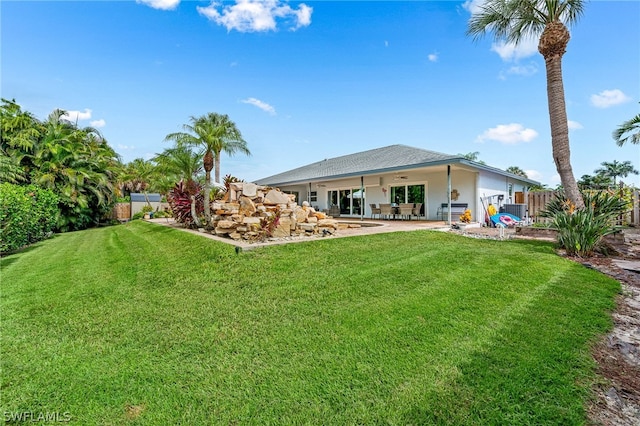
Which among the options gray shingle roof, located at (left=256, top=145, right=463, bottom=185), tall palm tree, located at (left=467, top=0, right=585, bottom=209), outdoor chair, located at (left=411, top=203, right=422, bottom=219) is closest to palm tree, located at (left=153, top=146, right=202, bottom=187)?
gray shingle roof, located at (left=256, top=145, right=463, bottom=185)

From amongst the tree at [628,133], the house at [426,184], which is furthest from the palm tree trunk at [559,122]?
the house at [426,184]

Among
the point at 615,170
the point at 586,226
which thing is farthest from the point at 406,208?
the point at 615,170

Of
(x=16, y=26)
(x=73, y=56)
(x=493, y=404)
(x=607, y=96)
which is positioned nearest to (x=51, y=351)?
(x=493, y=404)

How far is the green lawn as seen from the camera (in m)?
2.15

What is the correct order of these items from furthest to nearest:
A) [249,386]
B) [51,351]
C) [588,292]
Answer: [588,292], [51,351], [249,386]

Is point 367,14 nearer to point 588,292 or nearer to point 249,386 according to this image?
point 588,292

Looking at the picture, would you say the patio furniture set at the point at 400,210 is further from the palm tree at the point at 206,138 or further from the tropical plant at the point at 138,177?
the tropical plant at the point at 138,177

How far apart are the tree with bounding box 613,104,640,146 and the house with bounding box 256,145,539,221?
4.25 meters

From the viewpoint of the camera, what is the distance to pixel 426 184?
15.9m

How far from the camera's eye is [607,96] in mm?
16328

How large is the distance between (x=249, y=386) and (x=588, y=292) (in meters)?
5.26

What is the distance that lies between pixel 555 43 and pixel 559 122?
2424 mm

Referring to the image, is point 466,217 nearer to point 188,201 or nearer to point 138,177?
point 188,201

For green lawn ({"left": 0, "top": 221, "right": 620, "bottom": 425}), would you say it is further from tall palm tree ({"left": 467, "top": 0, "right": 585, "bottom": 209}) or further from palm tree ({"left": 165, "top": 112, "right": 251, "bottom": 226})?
palm tree ({"left": 165, "top": 112, "right": 251, "bottom": 226})
